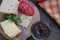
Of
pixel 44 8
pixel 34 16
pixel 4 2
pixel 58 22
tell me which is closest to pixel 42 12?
pixel 44 8

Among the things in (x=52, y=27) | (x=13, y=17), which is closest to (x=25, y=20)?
(x=13, y=17)

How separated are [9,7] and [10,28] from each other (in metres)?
0.13

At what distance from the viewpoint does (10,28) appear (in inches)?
38.5

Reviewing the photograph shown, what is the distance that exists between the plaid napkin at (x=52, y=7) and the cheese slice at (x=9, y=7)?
0.31m

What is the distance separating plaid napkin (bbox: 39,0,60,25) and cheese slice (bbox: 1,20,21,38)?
371mm

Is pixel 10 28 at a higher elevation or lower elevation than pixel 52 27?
higher

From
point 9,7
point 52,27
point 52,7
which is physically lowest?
point 52,27

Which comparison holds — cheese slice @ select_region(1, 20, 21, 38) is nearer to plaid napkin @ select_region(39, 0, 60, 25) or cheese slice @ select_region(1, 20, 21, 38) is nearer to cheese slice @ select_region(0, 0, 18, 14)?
cheese slice @ select_region(0, 0, 18, 14)

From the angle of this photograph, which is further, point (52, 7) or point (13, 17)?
point (52, 7)

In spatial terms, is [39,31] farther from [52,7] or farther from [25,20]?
[52,7]

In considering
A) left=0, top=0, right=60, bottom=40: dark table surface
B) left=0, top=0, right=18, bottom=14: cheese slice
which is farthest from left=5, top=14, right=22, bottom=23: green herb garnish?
left=0, top=0, right=60, bottom=40: dark table surface

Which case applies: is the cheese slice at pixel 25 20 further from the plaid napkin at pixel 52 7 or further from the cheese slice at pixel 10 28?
the plaid napkin at pixel 52 7

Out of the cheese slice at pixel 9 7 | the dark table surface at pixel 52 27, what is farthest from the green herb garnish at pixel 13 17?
the dark table surface at pixel 52 27

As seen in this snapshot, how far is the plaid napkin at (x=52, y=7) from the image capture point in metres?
1.25
